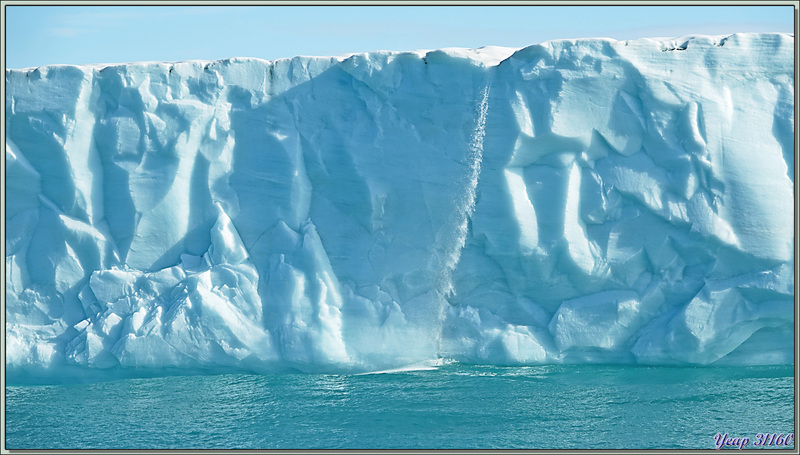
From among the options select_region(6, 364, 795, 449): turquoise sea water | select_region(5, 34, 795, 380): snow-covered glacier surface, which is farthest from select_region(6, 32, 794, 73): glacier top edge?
select_region(6, 364, 795, 449): turquoise sea water

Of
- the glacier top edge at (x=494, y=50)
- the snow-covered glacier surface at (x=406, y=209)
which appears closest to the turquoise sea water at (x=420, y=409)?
the snow-covered glacier surface at (x=406, y=209)

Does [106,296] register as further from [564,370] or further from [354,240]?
[564,370]

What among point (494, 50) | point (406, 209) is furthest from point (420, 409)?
point (494, 50)

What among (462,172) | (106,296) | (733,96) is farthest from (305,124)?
(733,96)

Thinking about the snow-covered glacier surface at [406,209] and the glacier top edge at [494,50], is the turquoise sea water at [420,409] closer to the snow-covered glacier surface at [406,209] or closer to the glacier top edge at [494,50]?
the snow-covered glacier surface at [406,209]

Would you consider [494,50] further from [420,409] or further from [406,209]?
[420,409]

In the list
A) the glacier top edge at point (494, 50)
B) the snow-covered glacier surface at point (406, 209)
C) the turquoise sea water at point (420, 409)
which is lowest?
the turquoise sea water at point (420, 409)
